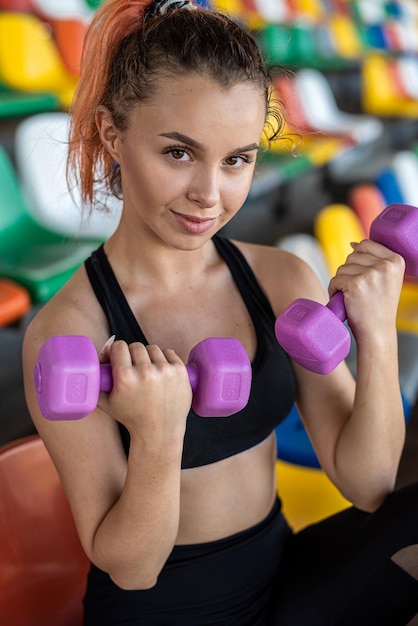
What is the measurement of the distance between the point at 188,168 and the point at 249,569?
0.55 meters

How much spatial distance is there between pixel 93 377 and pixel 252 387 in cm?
35

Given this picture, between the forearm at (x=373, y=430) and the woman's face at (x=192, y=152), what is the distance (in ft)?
0.91

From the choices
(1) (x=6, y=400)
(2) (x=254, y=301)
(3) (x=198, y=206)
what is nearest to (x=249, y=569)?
(2) (x=254, y=301)

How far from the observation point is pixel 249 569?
1.05 meters

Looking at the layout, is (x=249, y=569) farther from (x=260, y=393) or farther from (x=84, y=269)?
(x=84, y=269)

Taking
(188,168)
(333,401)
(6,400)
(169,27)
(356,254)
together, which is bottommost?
(6,400)

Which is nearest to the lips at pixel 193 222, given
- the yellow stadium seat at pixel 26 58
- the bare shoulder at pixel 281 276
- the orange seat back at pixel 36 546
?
the bare shoulder at pixel 281 276

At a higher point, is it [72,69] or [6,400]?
[72,69]

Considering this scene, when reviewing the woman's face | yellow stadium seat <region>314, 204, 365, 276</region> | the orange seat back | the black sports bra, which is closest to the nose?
the woman's face

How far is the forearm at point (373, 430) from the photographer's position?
1017 millimetres

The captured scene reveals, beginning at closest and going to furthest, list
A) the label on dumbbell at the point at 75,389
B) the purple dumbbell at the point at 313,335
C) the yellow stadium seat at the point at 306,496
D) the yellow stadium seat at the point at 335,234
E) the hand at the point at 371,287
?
the label on dumbbell at the point at 75,389, the purple dumbbell at the point at 313,335, the hand at the point at 371,287, the yellow stadium seat at the point at 306,496, the yellow stadium seat at the point at 335,234

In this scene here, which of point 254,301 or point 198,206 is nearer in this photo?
point 198,206

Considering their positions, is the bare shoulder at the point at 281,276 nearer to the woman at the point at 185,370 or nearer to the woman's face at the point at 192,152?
the woman at the point at 185,370

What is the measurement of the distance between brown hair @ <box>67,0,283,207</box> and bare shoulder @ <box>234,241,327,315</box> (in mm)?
254
